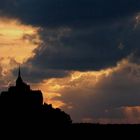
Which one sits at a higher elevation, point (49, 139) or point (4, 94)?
point (4, 94)

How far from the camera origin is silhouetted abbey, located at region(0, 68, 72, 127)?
117 meters

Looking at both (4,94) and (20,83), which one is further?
(20,83)

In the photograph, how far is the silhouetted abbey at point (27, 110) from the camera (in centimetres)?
11719

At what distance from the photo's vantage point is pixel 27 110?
12381 centimetres

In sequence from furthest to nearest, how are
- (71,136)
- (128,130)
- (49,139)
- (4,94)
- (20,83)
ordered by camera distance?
1. (20,83)
2. (4,94)
3. (128,130)
4. (71,136)
5. (49,139)

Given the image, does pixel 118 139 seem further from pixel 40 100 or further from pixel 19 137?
pixel 40 100

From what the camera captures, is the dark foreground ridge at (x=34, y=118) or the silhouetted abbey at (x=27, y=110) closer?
the dark foreground ridge at (x=34, y=118)

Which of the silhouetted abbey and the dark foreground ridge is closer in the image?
the dark foreground ridge

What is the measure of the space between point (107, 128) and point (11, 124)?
24.2 meters

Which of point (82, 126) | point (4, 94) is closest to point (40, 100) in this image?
point (4, 94)

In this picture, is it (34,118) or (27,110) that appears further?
(27,110)

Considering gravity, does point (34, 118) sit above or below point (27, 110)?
below

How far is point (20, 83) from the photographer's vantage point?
493ft

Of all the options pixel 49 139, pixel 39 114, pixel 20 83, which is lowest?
pixel 49 139
